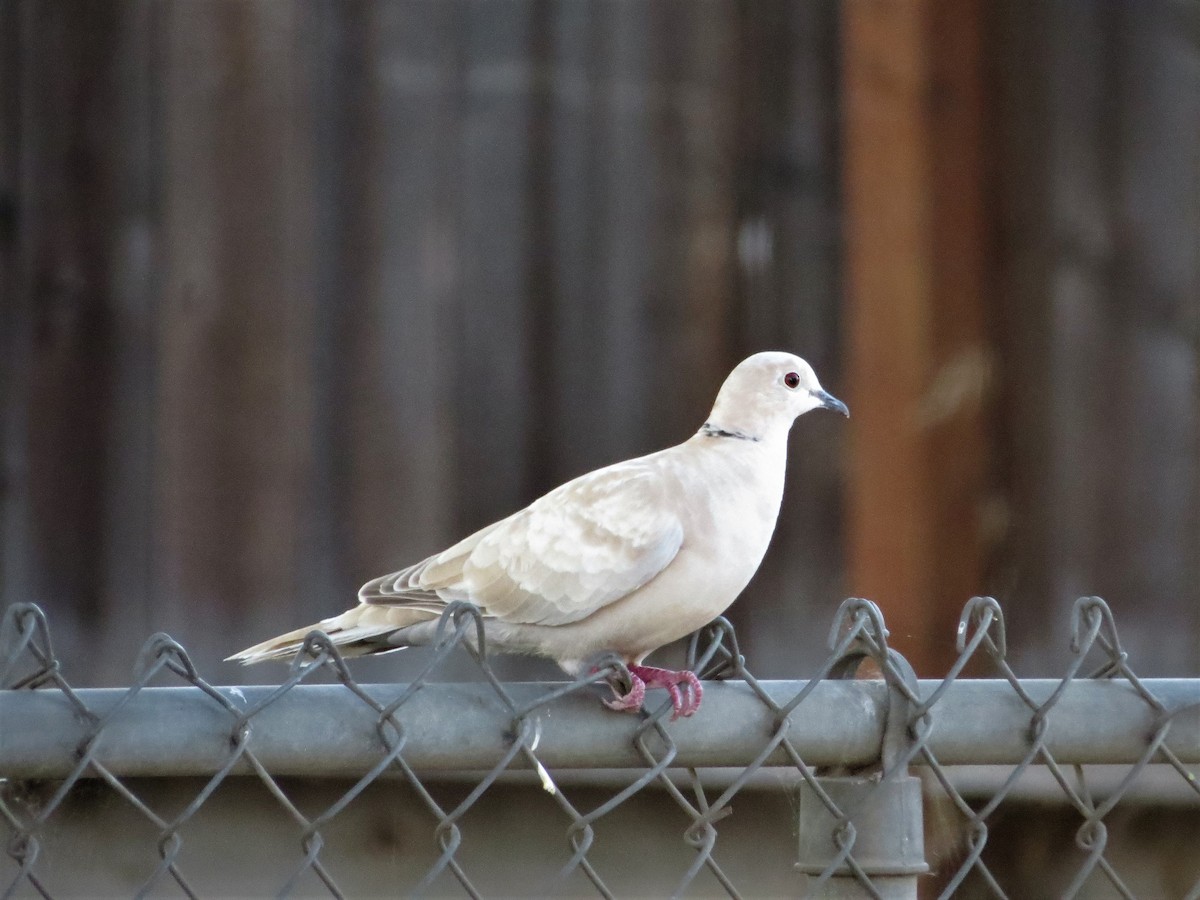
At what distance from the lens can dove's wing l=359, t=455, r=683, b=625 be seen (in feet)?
5.37

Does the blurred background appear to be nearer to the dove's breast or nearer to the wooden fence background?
the wooden fence background

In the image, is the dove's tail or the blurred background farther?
the blurred background

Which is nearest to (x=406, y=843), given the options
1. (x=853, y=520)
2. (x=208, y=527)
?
(x=208, y=527)

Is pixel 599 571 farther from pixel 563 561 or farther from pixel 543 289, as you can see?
pixel 543 289

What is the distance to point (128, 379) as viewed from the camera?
2928 millimetres

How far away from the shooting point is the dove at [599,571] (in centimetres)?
164

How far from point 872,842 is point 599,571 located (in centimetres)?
57

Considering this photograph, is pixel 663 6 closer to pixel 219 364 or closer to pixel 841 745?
pixel 219 364

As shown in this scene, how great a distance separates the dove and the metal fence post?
1.43 feet

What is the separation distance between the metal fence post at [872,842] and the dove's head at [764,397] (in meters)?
0.77

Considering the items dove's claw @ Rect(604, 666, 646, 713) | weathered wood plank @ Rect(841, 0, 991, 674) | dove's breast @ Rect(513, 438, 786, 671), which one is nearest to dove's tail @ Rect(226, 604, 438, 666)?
dove's breast @ Rect(513, 438, 786, 671)

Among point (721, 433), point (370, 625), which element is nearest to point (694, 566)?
point (721, 433)

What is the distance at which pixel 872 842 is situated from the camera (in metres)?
1.16

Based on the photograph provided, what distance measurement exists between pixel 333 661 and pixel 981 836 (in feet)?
1.91
